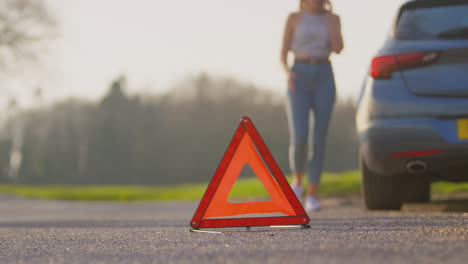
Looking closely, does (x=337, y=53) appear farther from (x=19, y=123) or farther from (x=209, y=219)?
(x=19, y=123)

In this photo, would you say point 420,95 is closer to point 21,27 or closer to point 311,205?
point 311,205

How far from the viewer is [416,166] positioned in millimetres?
4309

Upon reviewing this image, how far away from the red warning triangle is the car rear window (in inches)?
64.0

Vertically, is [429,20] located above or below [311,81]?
above

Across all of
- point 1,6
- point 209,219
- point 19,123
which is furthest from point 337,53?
point 19,123

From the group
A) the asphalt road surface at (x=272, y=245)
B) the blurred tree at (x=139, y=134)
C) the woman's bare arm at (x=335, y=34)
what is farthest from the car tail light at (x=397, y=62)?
the blurred tree at (x=139, y=134)

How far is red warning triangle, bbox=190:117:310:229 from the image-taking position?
142 inches

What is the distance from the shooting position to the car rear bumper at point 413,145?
4.11 m

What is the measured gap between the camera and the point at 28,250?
312cm

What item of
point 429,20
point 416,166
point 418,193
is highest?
point 429,20

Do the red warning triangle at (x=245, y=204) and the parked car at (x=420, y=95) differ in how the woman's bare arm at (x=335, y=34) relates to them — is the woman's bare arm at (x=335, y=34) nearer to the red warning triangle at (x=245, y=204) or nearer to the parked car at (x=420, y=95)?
the parked car at (x=420, y=95)

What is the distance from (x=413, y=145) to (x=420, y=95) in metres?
0.37

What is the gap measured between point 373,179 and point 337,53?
141cm

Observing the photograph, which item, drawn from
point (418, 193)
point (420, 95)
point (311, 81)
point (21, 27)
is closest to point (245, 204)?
point (420, 95)
